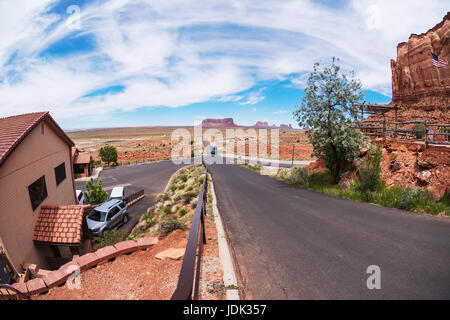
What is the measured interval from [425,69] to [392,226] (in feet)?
254

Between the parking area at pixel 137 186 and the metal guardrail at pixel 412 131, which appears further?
the parking area at pixel 137 186

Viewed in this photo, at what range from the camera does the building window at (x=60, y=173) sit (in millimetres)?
12845

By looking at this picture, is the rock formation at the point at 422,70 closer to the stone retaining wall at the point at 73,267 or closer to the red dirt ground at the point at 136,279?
the red dirt ground at the point at 136,279

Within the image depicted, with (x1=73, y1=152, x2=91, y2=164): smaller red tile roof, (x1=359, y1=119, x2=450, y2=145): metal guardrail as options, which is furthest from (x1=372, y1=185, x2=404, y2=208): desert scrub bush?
(x1=73, y1=152, x2=91, y2=164): smaller red tile roof

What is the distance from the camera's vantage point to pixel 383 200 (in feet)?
29.4

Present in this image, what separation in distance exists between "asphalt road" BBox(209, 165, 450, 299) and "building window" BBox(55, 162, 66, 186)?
11048 millimetres

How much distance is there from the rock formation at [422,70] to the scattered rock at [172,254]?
6234 centimetres

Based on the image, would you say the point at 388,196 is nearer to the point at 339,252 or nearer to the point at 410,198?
the point at 410,198

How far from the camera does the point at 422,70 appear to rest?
60.4m

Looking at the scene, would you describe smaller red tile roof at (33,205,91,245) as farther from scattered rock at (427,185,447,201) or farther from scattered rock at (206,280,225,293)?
scattered rock at (427,185,447,201)
